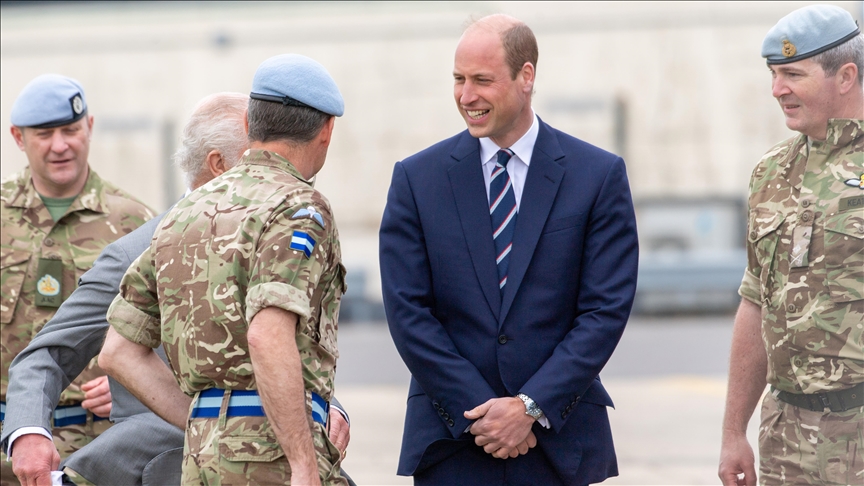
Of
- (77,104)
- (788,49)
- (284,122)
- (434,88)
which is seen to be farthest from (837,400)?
(434,88)

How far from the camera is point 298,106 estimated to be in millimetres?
2262

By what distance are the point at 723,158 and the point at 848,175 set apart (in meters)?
13.2

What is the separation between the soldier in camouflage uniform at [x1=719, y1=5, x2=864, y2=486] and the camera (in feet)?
8.67

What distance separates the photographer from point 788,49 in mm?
2689

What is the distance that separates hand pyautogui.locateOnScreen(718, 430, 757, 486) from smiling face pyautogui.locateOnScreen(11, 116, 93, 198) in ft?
7.82

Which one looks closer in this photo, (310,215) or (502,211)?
(310,215)

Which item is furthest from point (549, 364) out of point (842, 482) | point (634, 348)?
point (634, 348)

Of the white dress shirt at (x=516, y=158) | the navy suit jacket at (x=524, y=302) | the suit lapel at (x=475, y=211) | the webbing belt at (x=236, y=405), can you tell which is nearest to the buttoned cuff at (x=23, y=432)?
the webbing belt at (x=236, y=405)

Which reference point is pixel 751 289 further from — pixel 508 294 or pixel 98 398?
pixel 98 398

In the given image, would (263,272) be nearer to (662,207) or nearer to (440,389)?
(440,389)

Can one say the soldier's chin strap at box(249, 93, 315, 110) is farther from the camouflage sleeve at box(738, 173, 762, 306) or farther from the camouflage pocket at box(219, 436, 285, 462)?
the camouflage sleeve at box(738, 173, 762, 306)

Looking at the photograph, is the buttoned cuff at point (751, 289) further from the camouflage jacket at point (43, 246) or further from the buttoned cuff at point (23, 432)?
the camouflage jacket at point (43, 246)

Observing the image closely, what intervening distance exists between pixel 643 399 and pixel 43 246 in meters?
6.35

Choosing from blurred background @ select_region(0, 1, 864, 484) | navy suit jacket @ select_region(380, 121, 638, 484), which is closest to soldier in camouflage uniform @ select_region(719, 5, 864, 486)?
navy suit jacket @ select_region(380, 121, 638, 484)
